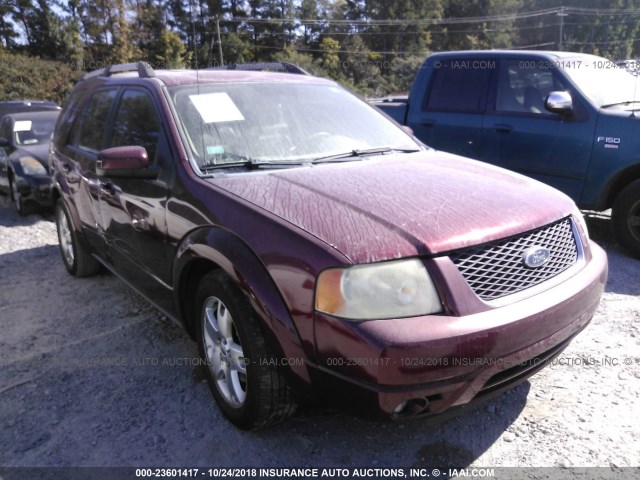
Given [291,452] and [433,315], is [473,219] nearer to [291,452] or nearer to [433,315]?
[433,315]

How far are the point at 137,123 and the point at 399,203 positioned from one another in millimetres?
1893

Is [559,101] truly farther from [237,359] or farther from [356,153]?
[237,359]

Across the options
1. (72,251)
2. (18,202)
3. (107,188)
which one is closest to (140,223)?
(107,188)

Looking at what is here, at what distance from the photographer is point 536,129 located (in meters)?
5.30

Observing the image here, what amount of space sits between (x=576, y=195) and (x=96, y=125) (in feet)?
14.2

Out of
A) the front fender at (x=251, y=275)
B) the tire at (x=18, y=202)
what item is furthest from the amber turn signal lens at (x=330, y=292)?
the tire at (x=18, y=202)

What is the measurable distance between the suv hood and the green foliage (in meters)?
30.1

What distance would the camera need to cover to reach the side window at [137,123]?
317 cm

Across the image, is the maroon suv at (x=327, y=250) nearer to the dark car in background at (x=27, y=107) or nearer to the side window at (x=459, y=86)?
the side window at (x=459, y=86)

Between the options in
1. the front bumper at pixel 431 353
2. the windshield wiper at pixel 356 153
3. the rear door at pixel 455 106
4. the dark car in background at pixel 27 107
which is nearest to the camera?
the front bumper at pixel 431 353

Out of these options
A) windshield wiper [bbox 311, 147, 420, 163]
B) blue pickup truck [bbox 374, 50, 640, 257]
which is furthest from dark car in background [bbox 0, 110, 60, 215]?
windshield wiper [bbox 311, 147, 420, 163]

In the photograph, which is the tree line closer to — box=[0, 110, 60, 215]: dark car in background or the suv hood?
box=[0, 110, 60, 215]: dark car in background

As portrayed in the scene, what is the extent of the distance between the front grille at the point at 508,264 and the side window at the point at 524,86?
327cm

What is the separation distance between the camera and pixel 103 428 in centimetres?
271
